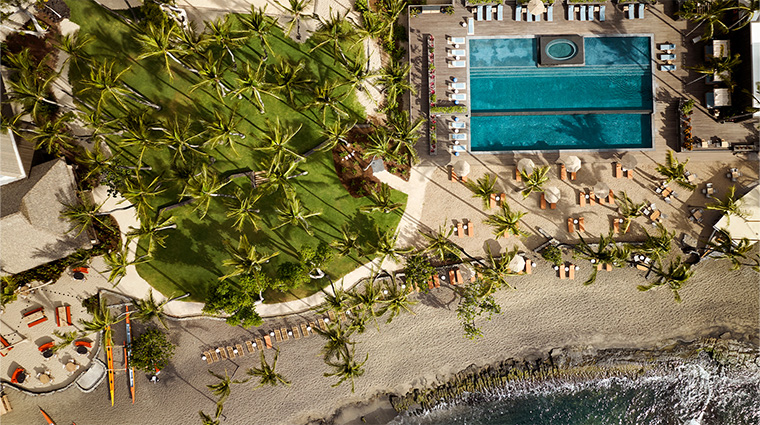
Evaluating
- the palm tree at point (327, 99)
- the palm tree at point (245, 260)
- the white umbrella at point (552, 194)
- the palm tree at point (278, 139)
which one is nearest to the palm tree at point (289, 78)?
the palm tree at point (327, 99)

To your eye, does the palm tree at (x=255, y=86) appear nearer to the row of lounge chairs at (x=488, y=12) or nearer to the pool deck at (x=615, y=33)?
the pool deck at (x=615, y=33)

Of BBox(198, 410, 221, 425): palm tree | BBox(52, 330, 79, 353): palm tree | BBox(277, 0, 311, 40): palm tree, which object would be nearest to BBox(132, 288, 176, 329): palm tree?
BBox(52, 330, 79, 353): palm tree

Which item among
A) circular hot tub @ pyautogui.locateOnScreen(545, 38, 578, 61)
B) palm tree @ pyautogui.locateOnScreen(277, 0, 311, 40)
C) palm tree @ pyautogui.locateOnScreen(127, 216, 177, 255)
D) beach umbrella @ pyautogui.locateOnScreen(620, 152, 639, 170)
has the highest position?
palm tree @ pyautogui.locateOnScreen(277, 0, 311, 40)

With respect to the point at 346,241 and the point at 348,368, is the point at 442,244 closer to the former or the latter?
the point at 346,241

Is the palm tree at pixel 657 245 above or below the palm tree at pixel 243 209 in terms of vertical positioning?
below

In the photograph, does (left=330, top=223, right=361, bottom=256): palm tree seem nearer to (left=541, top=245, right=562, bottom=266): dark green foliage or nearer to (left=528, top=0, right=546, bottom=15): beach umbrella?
(left=541, top=245, right=562, bottom=266): dark green foliage
